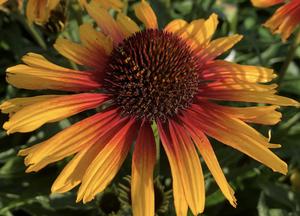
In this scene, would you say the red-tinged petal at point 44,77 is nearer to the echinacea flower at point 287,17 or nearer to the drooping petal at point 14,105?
the drooping petal at point 14,105

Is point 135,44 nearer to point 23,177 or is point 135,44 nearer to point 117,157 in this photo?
point 117,157

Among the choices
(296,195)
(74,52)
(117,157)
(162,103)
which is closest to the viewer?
(117,157)


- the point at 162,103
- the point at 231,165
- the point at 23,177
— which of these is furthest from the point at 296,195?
the point at 23,177

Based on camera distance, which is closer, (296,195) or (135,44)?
(135,44)

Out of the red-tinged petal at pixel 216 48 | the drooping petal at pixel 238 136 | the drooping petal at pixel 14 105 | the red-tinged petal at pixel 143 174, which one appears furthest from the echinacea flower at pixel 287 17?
the drooping petal at pixel 14 105

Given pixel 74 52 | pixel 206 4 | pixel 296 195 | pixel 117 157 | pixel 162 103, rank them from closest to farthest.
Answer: pixel 117 157, pixel 162 103, pixel 74 52, pixel 296 195, pixel 206 4

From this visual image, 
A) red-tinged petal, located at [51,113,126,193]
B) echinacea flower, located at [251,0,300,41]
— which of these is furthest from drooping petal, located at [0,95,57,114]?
echinacea flower, located at [251,0,300,41]

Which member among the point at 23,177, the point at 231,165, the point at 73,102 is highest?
the point at 73,102
